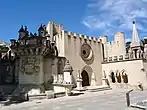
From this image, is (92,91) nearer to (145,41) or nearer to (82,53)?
(82,53)

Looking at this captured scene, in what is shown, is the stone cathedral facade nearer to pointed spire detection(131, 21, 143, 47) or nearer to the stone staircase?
pointed spire detection(131, 21, 143, 47)

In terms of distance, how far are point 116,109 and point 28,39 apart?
1393 cm

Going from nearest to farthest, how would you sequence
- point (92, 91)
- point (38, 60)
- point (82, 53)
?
point (38, 60) → point (92, 91) → point (82, 53)

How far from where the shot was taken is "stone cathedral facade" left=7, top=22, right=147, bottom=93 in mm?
21141

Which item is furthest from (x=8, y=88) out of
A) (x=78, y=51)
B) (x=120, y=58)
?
(x=120, y=58)

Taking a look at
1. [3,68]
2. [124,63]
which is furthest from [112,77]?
[3,68]

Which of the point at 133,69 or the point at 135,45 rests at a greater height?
the point at 135,45

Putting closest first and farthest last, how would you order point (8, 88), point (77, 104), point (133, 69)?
1. point (77, 104)
2. point (8, 88)
3. point (133, 69)

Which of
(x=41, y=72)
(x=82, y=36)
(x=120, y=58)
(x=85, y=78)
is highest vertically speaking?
(x=82, y=36)

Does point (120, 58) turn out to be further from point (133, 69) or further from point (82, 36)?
point (82, 36)

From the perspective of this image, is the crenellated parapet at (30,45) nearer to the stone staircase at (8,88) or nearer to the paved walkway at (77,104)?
the stone staircase at (8,88)

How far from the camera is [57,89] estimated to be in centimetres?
2145

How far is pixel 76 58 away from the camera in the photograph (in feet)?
91.6

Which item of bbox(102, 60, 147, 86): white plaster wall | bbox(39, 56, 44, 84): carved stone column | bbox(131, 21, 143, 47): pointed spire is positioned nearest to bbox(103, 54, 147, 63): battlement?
bbox(102, 60, 147, 86): white plaster wall
